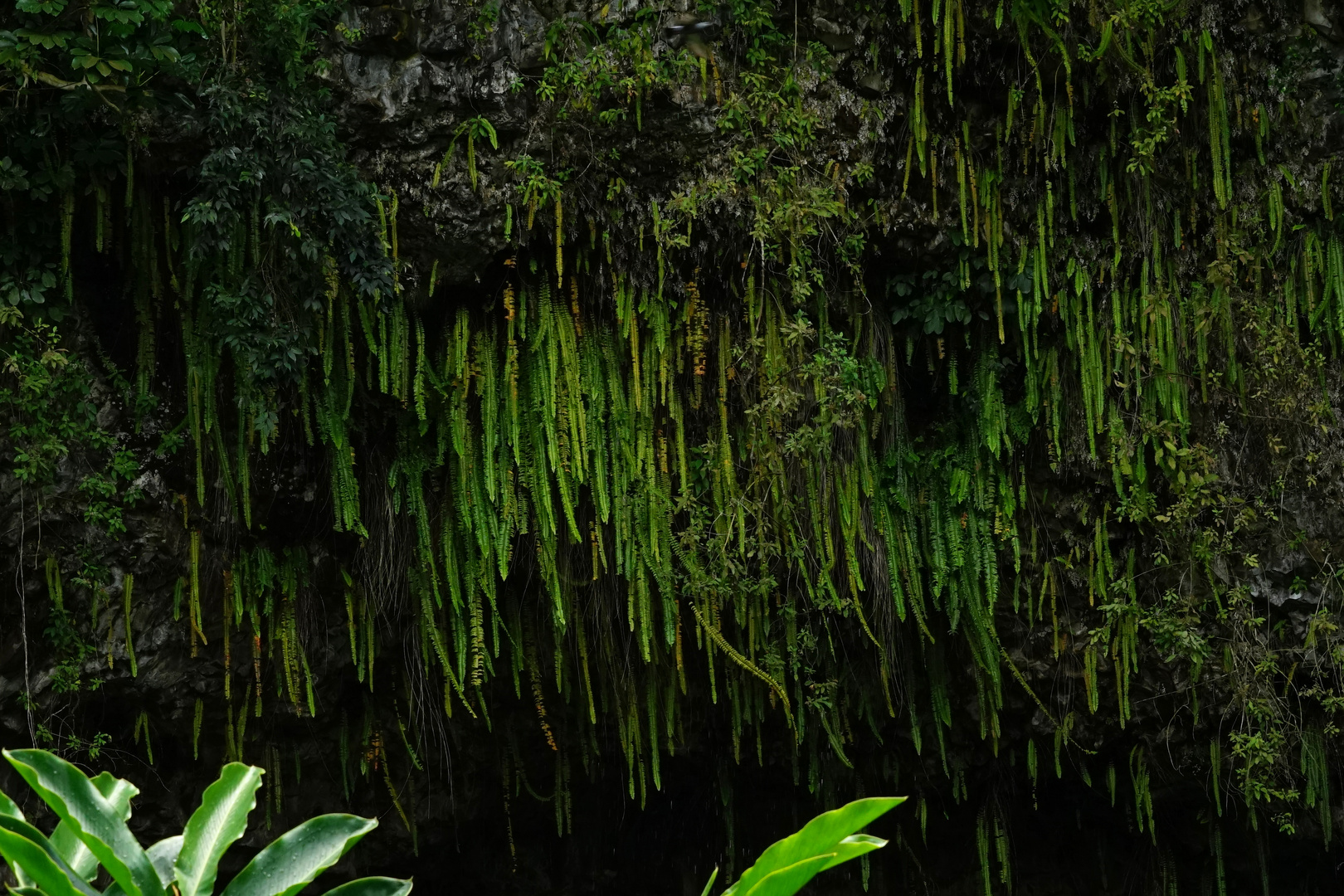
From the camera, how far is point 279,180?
3361 mm

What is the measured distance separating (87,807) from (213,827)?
205 millimetres

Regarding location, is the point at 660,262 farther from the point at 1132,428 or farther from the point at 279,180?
the point at 1132,428

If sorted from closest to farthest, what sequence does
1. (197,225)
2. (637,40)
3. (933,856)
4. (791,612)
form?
(197,225)
(637,40)
(791,612)
(933,856)

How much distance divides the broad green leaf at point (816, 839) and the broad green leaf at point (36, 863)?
1059 millimetres

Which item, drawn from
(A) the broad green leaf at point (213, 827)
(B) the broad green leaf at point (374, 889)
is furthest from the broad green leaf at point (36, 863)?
(B) the broad green leaf at point (374, 889)

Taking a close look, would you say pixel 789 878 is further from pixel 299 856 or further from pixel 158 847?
pixel 158 847

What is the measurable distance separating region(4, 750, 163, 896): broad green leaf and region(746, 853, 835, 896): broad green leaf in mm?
Result: 983

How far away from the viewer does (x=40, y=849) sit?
5.49 ft

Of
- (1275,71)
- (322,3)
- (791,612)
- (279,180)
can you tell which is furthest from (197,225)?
(1275,71)

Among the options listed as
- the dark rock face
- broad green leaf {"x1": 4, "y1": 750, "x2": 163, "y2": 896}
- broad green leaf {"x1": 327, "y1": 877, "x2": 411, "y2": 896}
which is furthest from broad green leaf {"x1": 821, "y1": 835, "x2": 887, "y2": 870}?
the dark rock face

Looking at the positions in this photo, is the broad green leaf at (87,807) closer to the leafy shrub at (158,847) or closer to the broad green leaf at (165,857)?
the leafy shrub at (158,847)

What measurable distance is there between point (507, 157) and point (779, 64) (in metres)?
1.03

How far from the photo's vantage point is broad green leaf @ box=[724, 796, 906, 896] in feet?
5.99

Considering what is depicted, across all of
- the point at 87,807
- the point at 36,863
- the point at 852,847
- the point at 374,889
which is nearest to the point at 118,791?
the point at 87,807
